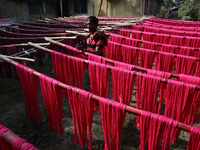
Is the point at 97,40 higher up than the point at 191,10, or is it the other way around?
the point at 191,10

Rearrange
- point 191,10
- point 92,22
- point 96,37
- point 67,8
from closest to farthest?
point 92,22 < point 96,37 < point 191,10 < point 67,8

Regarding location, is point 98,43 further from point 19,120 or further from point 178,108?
point 19,120

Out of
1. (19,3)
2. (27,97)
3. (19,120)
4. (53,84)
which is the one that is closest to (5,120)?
A: (19,120)

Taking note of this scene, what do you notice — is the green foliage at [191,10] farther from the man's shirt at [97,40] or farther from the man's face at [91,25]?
the man's face at [91,25]

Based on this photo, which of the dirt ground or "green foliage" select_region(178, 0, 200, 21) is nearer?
the dirt ground

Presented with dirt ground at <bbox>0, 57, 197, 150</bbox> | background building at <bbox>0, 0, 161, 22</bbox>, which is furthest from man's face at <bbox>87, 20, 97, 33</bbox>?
background building at <bbox>0, 0, 161, 22</bbox>

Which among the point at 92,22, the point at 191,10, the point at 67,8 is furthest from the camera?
the point at 67,8

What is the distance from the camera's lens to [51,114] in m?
2.93

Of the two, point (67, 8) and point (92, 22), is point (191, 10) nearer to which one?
point (67, 8)

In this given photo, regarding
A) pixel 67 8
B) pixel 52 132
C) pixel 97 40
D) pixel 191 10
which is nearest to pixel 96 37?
pixel 97 40

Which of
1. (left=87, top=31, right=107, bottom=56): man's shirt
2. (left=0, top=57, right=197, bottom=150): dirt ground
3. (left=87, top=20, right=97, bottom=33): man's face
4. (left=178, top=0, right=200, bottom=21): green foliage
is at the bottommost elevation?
(left=0, top=57, right=197, bottom=150): dirt ground

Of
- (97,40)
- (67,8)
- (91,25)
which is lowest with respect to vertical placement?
(97,40)

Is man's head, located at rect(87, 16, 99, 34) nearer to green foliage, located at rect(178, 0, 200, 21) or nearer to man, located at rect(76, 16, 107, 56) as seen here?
man, located at rect(76, 16, 107, 56)

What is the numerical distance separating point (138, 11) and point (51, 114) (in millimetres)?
19733
